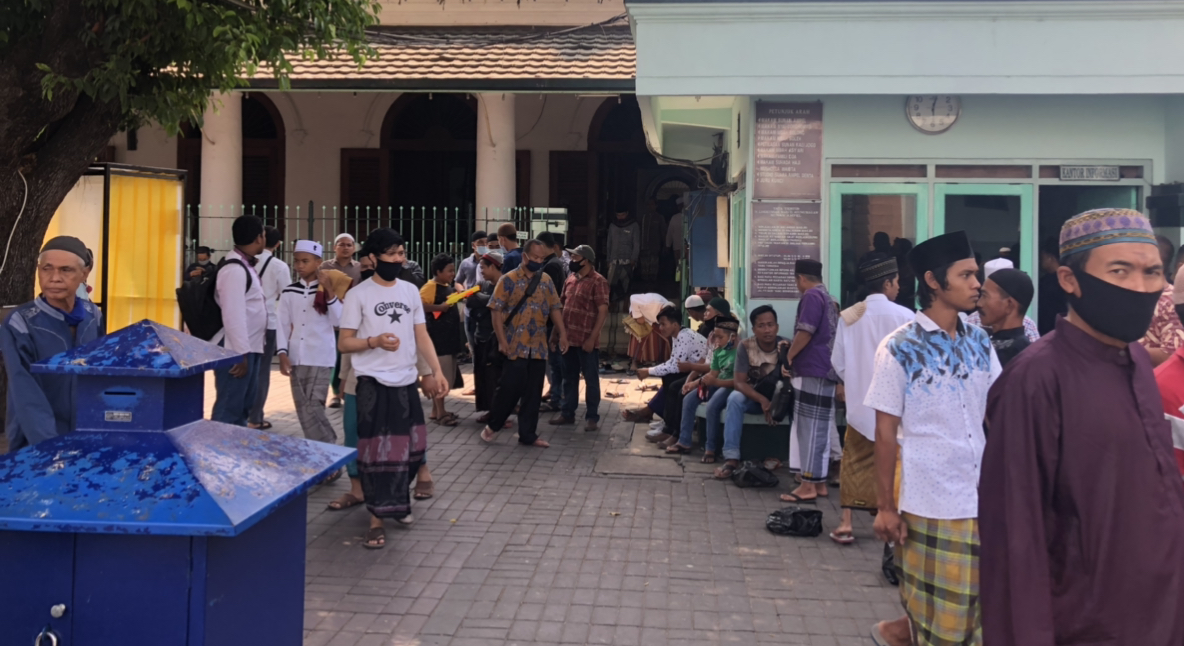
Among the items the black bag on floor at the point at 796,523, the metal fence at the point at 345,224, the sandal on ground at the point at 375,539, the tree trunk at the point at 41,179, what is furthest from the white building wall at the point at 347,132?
the sandal on ground at the point at 375,539

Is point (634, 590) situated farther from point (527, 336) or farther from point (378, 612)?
point (527, 336)

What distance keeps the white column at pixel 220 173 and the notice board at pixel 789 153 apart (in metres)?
8.98

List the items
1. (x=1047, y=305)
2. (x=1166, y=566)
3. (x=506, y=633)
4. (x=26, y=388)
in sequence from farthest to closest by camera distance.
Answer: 1. (x=1047, y=305)
2. (x=506, y=633)
3. (x=26, y=388)
4. (x=1166, y=566)

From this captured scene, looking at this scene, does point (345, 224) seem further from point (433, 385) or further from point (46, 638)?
point (46, 638)

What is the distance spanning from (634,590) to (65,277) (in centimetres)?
303

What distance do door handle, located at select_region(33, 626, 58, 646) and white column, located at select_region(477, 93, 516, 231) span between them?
37.9ft

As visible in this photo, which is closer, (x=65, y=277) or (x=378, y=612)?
→ (x=65, y=277)

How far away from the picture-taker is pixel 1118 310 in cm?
273

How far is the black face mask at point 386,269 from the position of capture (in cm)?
605

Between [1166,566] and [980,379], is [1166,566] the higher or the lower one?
the lower one

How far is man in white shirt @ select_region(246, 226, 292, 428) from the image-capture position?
8414 mm

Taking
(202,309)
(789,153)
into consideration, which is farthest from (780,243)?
(202,309)

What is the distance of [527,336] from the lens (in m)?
8.53

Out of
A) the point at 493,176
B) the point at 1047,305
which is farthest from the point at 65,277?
the point at 493,176
